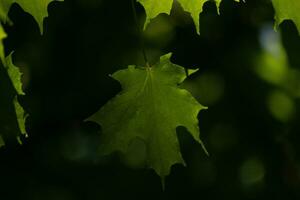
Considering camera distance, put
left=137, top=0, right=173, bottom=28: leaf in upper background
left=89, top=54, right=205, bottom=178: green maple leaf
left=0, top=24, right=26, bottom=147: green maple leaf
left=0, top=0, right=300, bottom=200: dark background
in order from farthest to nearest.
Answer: left=0, top=0, right=300, bottom=200: dark background < left=89, top=54, right=205, bottom=178: green maple leaf < left=137, top=0, right=173, bottom=28: leaf in upper background < left=0, top=24, right=26, bottom=147: green maple leaf

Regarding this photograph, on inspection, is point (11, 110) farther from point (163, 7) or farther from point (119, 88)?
point (119, 88)

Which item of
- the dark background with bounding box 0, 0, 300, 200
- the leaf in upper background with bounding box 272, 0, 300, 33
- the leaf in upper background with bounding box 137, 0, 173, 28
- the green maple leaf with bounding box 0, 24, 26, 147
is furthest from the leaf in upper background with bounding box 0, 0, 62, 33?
the dark background with bounding box 0, 0, 300, 200

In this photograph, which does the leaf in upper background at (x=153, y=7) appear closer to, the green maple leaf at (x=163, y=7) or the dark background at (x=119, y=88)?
the green maple leaf at (x=163, y=7)

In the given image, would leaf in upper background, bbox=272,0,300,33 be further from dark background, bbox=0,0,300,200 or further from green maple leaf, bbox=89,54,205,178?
dark background, bbox=0,0,300,200

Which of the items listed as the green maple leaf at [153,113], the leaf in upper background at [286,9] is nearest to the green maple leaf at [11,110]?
the green maple leaf at [153,113]

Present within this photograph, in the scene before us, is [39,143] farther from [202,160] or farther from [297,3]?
[297,3]

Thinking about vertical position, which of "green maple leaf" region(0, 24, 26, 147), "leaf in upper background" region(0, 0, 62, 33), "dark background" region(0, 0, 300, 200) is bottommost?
"dark background" region(0, 0, 300, 200)

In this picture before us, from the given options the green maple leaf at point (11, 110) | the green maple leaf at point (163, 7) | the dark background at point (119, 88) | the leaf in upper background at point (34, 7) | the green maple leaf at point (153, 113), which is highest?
the leaf in upper background at point (34, 7)
